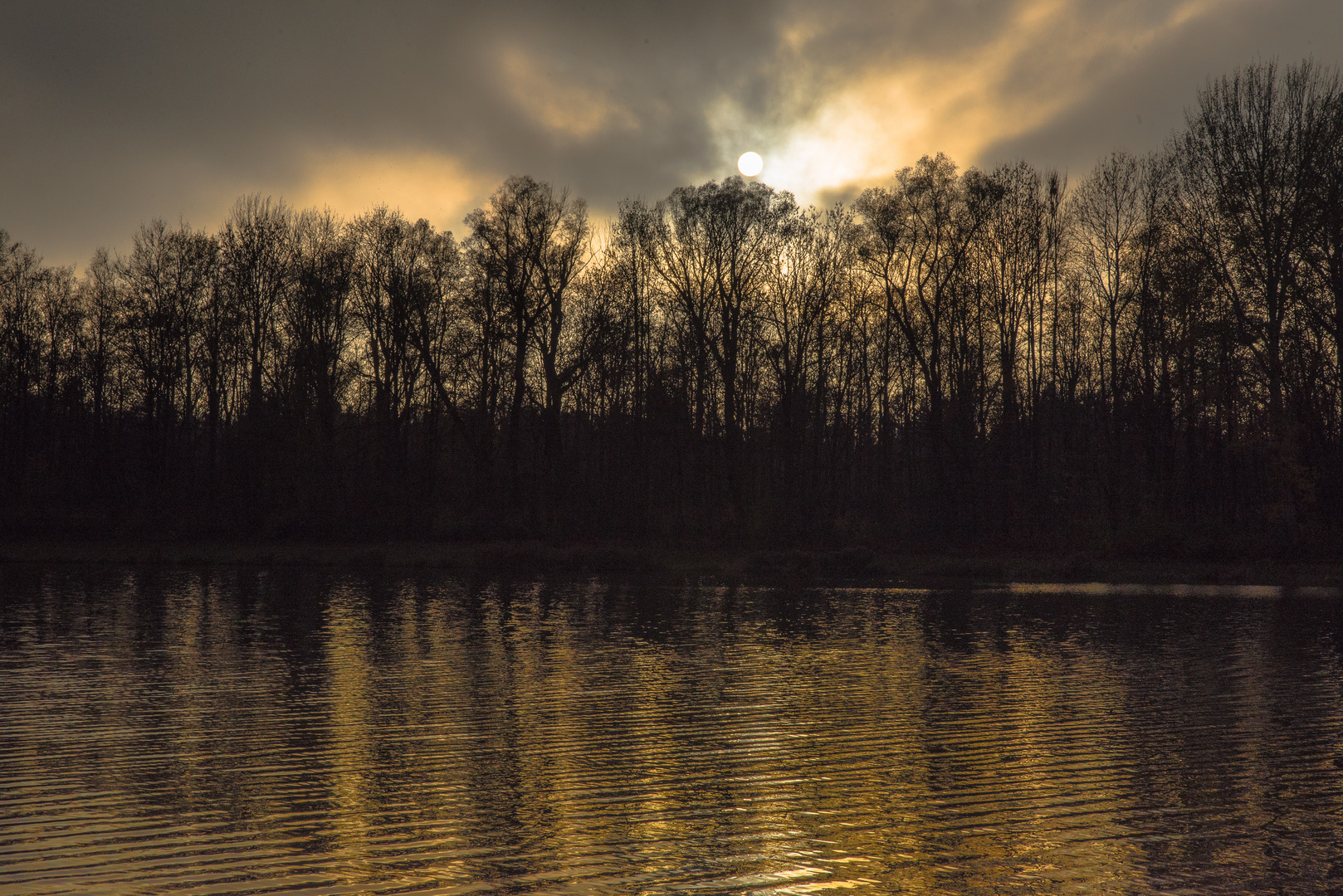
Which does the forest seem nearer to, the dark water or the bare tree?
the bare tree

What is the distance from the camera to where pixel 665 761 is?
29.0 feet

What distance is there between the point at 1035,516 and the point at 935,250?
12.9 metres

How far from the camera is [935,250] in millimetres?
44812

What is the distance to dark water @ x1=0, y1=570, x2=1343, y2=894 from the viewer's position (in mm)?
A: 6012

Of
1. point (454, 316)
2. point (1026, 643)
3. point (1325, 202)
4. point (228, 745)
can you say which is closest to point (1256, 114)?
point (1325, 202)

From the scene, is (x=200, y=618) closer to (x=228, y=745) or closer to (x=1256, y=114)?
(x=228, y=745)

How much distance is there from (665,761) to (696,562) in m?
28.3

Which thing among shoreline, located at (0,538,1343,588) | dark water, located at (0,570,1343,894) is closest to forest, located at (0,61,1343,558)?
shoreline, located at (0,538,1343,588)

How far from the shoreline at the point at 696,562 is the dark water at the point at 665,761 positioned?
1315cm

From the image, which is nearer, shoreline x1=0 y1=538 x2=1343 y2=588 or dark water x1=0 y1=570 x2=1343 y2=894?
dark water x1=0 y1=570 x2=1343 y2=894

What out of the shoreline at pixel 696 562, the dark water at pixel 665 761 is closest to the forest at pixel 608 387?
the shoreline at pixel 696 562

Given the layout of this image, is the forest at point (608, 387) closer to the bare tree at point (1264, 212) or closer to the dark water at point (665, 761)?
the bare tree at point (1264, 212)

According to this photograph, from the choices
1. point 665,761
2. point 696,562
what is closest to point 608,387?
point 696,562

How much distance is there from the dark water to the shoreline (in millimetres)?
13149
